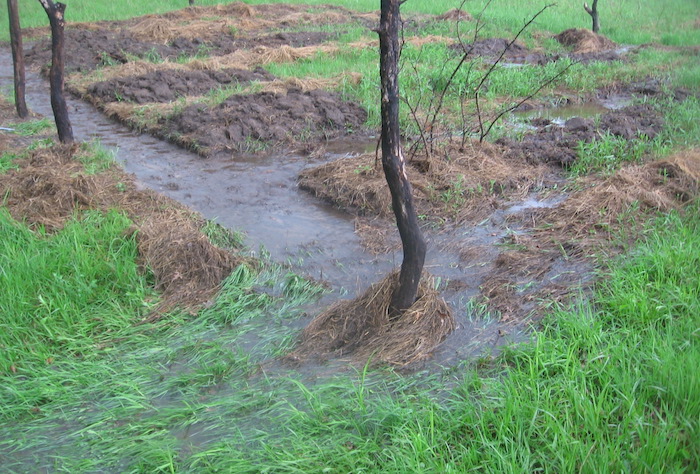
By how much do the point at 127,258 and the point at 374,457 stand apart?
2.77 meters

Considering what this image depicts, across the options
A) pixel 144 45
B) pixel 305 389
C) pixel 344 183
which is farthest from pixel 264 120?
pixel 144 45

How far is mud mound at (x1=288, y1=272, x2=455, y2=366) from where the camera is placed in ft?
12.6

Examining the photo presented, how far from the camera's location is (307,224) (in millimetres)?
5949

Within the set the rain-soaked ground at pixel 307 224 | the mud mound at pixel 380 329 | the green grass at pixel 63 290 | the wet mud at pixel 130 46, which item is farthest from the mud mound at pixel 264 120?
the wet mud at pixel 130 46

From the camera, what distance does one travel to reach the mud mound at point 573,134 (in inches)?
282

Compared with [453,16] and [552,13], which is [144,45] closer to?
[453,16]

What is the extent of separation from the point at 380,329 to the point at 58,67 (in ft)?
17.9

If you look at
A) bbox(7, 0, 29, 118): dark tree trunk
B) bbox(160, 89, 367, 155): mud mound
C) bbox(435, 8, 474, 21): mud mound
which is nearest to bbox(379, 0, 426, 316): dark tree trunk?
bbox(160, 89, 367, 155): mud mound

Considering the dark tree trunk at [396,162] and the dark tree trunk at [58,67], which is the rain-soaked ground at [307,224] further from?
the dark tree trunk at [58,67]

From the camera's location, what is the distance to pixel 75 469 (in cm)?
310

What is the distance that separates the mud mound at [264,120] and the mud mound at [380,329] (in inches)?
171

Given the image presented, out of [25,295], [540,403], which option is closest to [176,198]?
[25,295]

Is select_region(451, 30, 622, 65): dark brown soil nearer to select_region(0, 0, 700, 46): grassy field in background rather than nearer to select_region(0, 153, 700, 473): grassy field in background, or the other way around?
select_region(0, 0, 700, 46): grassy field in background

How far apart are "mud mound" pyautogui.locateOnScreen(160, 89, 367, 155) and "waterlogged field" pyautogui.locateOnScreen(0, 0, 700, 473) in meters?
0.05
